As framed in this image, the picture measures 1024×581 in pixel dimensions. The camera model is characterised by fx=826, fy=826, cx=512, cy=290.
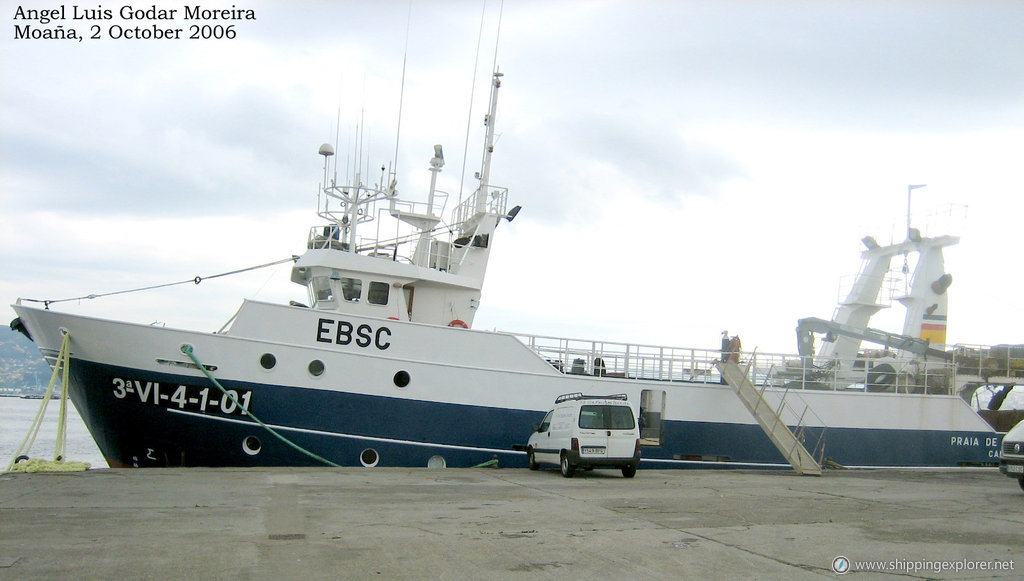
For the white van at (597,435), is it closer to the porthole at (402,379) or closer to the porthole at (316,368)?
the porthole at (402,379)

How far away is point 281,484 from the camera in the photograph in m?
12.2

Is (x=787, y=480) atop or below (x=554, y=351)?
below

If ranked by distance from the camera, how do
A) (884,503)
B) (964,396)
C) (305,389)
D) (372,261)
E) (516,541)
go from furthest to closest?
1. (964,396)
2. (372,261)
3. (305,389)
4. (884,503)
5. (516,541)

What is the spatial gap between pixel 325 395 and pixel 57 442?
444 cm

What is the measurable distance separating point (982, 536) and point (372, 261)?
12079mm

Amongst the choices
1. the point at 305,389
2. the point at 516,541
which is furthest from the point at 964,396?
the point at 516,541

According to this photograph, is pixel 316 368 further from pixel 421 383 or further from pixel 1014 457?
pixel 1014 457

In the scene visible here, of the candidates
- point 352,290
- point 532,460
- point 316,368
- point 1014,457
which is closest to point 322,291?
point 352,290

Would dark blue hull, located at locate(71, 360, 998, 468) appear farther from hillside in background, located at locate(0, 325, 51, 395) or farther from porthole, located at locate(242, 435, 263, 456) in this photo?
hillside in background, located at locate(0, 325, 51, 395)

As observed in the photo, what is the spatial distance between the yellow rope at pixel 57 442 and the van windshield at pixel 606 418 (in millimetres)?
8275

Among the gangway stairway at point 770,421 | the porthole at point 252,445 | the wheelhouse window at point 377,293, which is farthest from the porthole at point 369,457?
the gangway stairway at point 770,421

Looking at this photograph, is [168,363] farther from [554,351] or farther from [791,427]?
[791,427]

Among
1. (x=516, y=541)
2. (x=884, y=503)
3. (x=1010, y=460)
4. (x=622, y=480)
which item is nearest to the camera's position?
(x=516, y=541)

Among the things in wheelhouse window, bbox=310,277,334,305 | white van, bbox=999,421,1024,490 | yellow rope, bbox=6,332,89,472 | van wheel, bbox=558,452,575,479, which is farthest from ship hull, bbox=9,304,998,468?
white van, bbox=999,421,1024,490
